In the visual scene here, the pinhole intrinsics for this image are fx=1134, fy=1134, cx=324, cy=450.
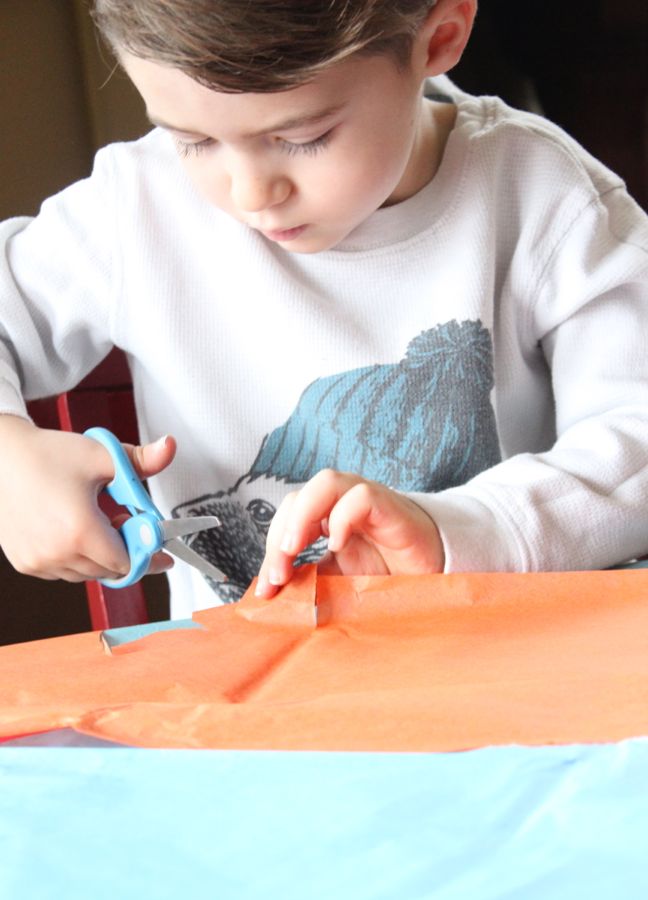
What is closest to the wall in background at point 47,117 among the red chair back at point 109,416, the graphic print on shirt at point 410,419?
the red chair back at point 109,416

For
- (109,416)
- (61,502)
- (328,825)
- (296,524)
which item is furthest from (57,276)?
(328,825)

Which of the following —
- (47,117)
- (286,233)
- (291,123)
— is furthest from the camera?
(47,117)

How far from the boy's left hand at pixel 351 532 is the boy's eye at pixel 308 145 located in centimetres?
18

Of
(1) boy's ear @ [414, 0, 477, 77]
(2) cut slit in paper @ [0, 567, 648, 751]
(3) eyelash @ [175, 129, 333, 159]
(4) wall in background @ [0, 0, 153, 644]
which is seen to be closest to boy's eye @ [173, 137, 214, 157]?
(3) eyelash @ [175, 129, 333, 159]

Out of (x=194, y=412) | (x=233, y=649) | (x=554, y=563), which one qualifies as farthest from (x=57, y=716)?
(x=194, y=412)

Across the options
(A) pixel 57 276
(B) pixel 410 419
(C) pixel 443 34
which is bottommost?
(B) pixel 410 419

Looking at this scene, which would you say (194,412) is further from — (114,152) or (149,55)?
(149,55)

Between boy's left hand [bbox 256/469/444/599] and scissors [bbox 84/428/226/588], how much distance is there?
1.9 inches

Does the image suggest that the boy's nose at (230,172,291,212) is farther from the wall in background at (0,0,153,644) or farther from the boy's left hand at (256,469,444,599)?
the wall in background at (0,0,153,644)

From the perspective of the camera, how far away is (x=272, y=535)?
1.90 ft

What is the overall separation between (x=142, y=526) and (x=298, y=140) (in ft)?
0.73

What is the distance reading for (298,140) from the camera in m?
0.61

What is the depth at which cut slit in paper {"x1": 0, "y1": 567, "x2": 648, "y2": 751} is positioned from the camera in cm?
42

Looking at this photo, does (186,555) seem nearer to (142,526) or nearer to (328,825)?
(142,526)
